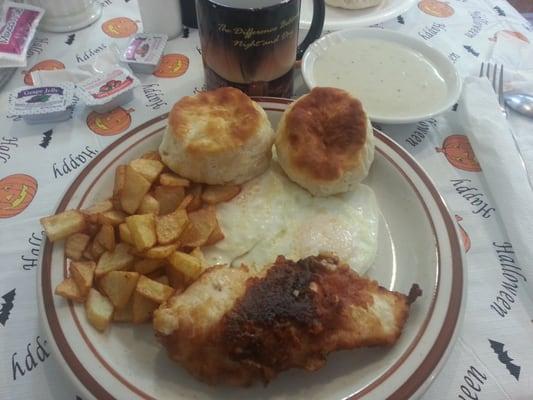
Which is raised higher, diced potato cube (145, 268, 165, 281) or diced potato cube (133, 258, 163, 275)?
diced potato cube (133, 258, 163, 275)

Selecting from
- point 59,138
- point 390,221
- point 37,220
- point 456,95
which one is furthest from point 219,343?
point 456,95

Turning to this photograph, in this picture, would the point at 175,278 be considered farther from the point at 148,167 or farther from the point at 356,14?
the point at 356,14

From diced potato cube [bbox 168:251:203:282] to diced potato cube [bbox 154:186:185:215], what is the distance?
195 millimetres

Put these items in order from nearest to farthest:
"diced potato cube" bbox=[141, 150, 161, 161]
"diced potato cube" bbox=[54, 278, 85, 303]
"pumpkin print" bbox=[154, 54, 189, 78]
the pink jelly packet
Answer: "diced potato cube" bbox=[54, 278, 85, 303] → "diced potato cube" bbox=[141, 150, 161, 161] → the pink jelly packet → "pumpkin print" bbox=[154, 54, 189, 78]

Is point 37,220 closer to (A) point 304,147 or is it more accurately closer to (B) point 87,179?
(B) point 87,179

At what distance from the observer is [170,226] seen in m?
1.18

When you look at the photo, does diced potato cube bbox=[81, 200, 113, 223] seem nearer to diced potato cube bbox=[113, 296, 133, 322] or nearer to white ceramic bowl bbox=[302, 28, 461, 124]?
diced potato cube bbox=[113, 296, 133, 322]

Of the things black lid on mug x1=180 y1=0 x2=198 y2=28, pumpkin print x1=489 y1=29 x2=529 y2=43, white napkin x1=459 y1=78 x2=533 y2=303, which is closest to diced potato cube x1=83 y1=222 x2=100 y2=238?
white napkin x1=459 y1=78 x2=533 y2=303

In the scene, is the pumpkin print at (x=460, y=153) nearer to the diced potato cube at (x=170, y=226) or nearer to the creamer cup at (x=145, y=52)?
the diced potato cube at (x=170, y=226)

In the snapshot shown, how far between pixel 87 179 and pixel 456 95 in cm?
134

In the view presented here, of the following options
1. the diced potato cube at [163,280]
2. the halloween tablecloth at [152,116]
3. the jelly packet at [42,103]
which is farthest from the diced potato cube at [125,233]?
the jelly packet at [42,103]

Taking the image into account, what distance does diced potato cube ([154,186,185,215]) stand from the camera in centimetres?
128

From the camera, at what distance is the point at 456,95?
1.67 metres

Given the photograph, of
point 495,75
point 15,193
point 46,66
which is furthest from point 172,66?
point 495,75
